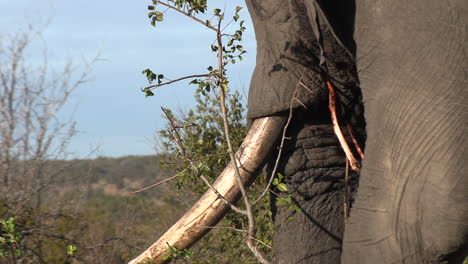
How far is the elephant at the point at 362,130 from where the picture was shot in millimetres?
2307

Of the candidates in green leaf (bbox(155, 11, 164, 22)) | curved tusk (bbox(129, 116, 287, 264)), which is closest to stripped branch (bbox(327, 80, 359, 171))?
curved tusk (bbox(129, 116, 287, 264))

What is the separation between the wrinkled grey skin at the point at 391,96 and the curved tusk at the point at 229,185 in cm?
6

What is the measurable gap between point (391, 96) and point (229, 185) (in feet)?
2.71

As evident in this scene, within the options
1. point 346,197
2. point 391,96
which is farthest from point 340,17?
point 346,197

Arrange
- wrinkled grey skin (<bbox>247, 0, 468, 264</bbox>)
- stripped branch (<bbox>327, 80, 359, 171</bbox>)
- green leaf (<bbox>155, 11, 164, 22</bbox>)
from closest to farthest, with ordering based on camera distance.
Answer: wrinkled grey skin (<bbox>247, 0, 468, 264</bbox>), stripped branch (<bbox>327, 80, 359, 171</bbox>), green leaf (<bbox>155, 11, 164, 22</bbox>)

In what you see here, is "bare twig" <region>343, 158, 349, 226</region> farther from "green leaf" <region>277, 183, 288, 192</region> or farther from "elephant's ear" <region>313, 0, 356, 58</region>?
"elephant's ear" <region>313, 0, 356, 58</region>

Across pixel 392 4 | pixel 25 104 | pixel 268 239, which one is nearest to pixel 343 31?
pixel 392 4

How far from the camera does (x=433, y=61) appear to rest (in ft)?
7.68

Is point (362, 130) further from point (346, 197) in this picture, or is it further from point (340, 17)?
point (340, 17)

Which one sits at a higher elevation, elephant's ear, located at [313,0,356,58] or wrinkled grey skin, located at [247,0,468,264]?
elephant's ear, located at [313,0,356,58]

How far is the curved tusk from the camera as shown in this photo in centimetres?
307

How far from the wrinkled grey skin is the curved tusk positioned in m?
0.06

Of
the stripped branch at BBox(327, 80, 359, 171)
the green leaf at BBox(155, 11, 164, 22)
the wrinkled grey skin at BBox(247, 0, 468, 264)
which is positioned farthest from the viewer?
the green leaf at BBox(155, 11, 164, 22)

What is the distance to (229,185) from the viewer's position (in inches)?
122
